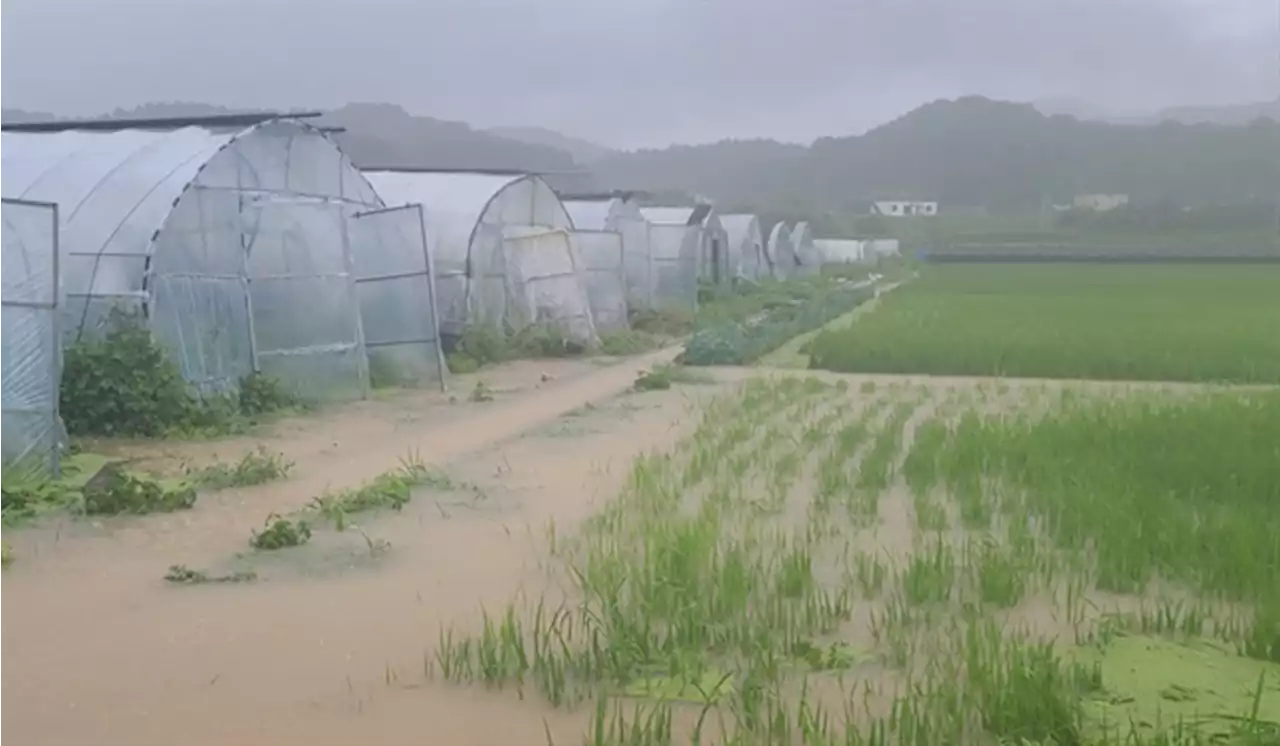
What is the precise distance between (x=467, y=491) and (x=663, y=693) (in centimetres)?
467

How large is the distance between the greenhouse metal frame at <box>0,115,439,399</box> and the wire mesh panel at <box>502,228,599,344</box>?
472 centimetres

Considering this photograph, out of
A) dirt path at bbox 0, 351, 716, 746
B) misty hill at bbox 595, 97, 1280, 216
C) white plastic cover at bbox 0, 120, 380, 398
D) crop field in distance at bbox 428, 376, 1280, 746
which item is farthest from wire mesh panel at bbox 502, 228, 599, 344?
misty hill at bbox 595, 97, 1280, 216

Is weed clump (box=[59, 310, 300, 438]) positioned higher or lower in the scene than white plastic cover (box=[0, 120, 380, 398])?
lower

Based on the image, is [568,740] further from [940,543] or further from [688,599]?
[940,543]

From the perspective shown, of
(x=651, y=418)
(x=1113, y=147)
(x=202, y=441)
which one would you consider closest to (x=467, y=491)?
(x=202, y=441)

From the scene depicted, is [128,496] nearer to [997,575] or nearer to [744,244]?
[997,575]

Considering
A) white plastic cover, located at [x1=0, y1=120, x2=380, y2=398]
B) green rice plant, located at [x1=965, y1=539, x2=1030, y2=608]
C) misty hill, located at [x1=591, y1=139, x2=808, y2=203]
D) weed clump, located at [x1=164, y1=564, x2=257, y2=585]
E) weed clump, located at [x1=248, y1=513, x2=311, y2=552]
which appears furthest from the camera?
misty hill, located at [x1=591, y1=139, x2=808, y2=203]

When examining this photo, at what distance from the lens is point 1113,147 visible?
113688 millimetres

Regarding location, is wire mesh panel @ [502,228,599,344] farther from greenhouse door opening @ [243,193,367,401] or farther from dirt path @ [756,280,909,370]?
greenhouse door opening @ [243,193,367,401]

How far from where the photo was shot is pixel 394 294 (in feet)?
52.6

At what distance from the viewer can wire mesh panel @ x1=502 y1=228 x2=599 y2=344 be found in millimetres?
20656

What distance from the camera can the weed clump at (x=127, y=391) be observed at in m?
11.7

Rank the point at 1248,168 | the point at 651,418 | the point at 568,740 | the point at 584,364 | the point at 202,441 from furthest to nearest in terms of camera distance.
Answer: the point at 1248,168 < the point at 584,364 < the point at 651,418 < the point at 202,441 < the point at 568,740

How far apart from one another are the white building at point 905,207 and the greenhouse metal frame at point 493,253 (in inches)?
3118
